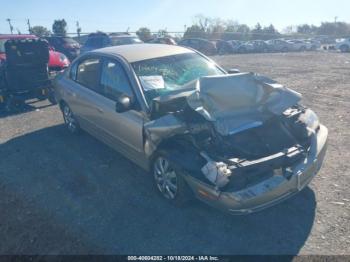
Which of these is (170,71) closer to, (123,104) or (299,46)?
(123,104)

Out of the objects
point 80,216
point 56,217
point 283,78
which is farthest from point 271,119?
point 283,78

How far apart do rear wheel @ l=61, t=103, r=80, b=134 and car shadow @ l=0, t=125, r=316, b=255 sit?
105cm

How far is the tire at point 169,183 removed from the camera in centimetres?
379

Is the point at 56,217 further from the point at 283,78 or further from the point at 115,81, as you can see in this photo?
the point at 283,78

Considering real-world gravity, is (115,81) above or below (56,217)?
above

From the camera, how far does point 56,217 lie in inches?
155

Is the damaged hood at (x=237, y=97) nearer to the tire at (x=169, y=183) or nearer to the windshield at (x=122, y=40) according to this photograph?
the tire at (x=169, y=183)

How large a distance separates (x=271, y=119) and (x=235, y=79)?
696mm

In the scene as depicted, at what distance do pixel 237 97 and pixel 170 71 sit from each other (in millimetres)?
1359

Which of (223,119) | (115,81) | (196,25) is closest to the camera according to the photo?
(223,119)

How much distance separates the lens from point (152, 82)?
15.1 feet

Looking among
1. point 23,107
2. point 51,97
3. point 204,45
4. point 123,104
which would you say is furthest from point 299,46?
point 123,104

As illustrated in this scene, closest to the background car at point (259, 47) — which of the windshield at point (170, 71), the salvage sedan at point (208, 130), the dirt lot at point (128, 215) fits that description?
the dirt lot at point (128, 215)

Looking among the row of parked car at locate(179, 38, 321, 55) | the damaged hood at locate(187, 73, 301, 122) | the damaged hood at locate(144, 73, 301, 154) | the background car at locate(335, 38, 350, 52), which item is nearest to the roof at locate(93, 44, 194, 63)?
the damaged hood at locate(144, 73, 301, 154)
